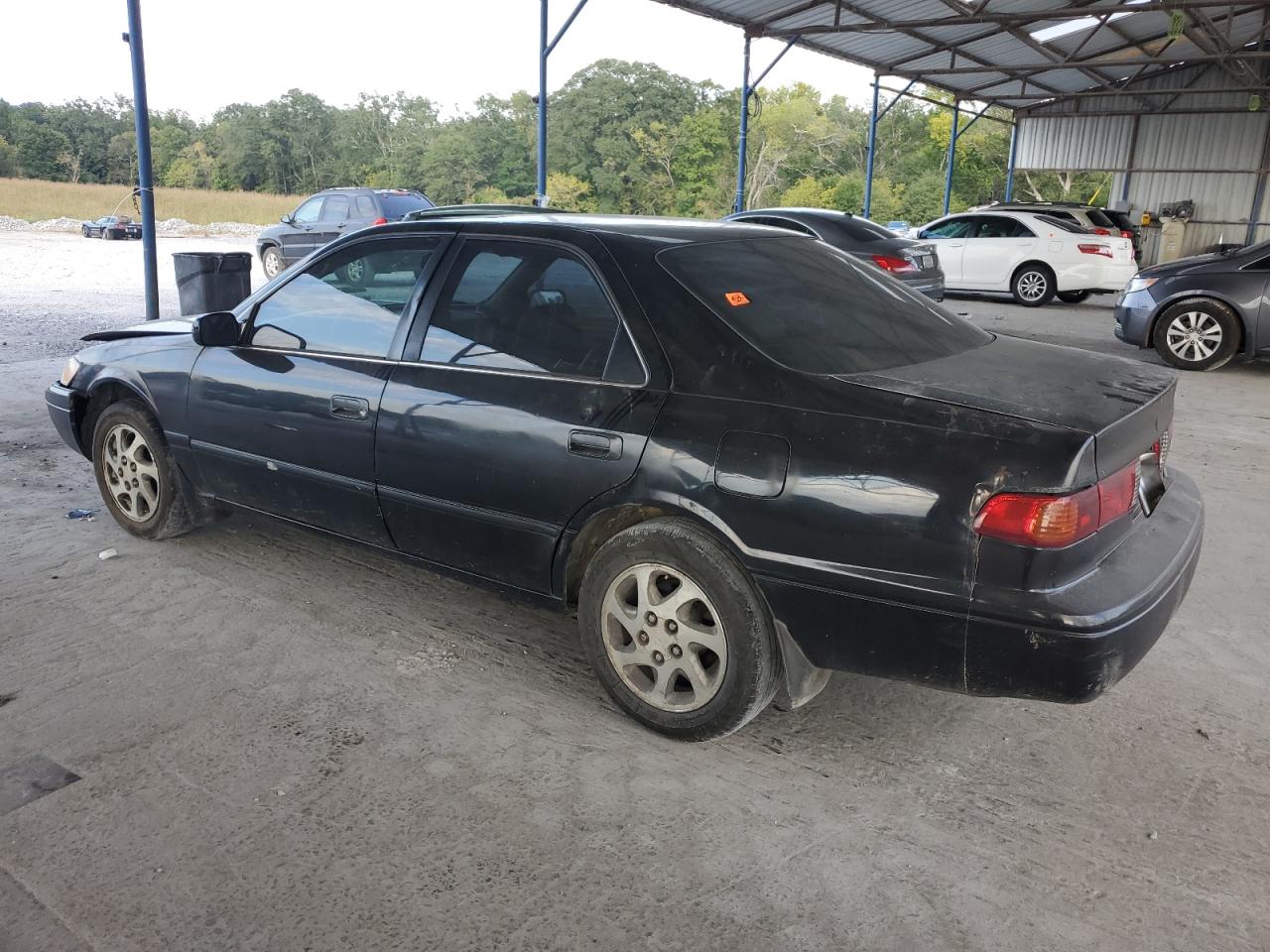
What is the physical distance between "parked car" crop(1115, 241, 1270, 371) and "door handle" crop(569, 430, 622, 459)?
8.60 meters

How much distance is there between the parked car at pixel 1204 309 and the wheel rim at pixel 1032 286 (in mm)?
6051

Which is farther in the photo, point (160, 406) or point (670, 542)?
point (160, 406)

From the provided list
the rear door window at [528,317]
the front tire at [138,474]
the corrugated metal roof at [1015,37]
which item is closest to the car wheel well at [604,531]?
the rear door window at [528,317]

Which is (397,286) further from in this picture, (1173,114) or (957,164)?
(957,164)

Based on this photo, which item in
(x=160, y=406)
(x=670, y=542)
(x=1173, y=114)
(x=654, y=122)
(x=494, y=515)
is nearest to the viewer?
(x=670, y=542)

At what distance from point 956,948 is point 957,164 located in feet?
201

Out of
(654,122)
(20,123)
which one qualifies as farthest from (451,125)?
(20,123)

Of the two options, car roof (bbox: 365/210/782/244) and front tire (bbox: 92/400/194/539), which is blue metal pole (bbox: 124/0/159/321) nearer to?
front tire (bbox: 92/400/194/539)

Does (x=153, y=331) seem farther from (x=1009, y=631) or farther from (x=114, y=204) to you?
(x=114, y=204)

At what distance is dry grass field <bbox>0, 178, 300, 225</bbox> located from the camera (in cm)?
4481

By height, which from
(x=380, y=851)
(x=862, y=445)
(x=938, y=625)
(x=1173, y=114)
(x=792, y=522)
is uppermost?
(x=1173, y=114)

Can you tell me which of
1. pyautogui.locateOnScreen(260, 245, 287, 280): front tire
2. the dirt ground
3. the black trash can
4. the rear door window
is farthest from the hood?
pyautogui.locateOnScreen(260, 245, 287, 280): front tire

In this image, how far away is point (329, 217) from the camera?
17969 mm

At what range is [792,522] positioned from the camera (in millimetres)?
2625
